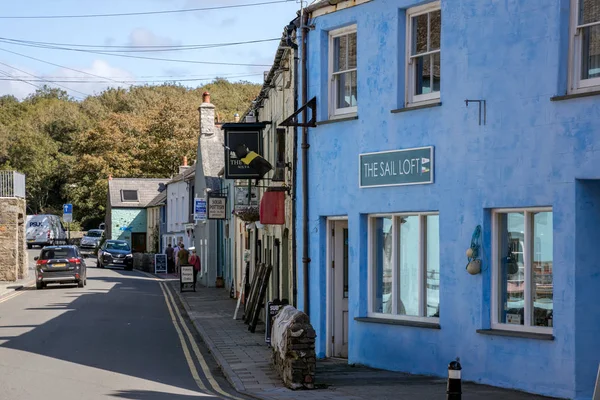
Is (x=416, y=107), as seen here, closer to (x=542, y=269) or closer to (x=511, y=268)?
(x=511, y=268)

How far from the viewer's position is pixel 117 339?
2025 cm

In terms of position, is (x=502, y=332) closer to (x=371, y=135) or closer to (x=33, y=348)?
(x=371, y=135)

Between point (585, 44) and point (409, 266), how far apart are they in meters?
4.70

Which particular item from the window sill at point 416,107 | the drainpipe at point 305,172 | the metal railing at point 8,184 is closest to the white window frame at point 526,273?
the window sill at point 416,107

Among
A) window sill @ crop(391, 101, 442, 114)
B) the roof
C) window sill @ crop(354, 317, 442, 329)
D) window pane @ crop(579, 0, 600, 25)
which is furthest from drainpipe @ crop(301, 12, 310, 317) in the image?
the roof


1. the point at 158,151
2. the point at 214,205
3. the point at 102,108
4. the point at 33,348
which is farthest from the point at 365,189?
the point at 102,108

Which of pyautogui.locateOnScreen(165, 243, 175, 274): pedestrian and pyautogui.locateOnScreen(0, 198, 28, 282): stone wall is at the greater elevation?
pyautogui.locateOnScreen(0, 198, 28, 282): stone wall

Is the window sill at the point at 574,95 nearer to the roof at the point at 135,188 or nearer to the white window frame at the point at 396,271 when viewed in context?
the white window frame at the point at 396,271

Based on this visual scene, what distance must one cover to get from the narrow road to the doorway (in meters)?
2.31

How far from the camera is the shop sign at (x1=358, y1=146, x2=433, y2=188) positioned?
13891mm

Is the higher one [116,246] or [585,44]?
[585,44]

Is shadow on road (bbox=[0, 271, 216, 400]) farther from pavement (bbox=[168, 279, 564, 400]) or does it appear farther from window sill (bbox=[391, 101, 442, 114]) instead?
window sill (bbox=[391, 101, 442, 114])

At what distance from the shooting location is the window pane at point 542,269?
12.0 m

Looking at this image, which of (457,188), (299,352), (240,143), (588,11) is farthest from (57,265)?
(588,11)
